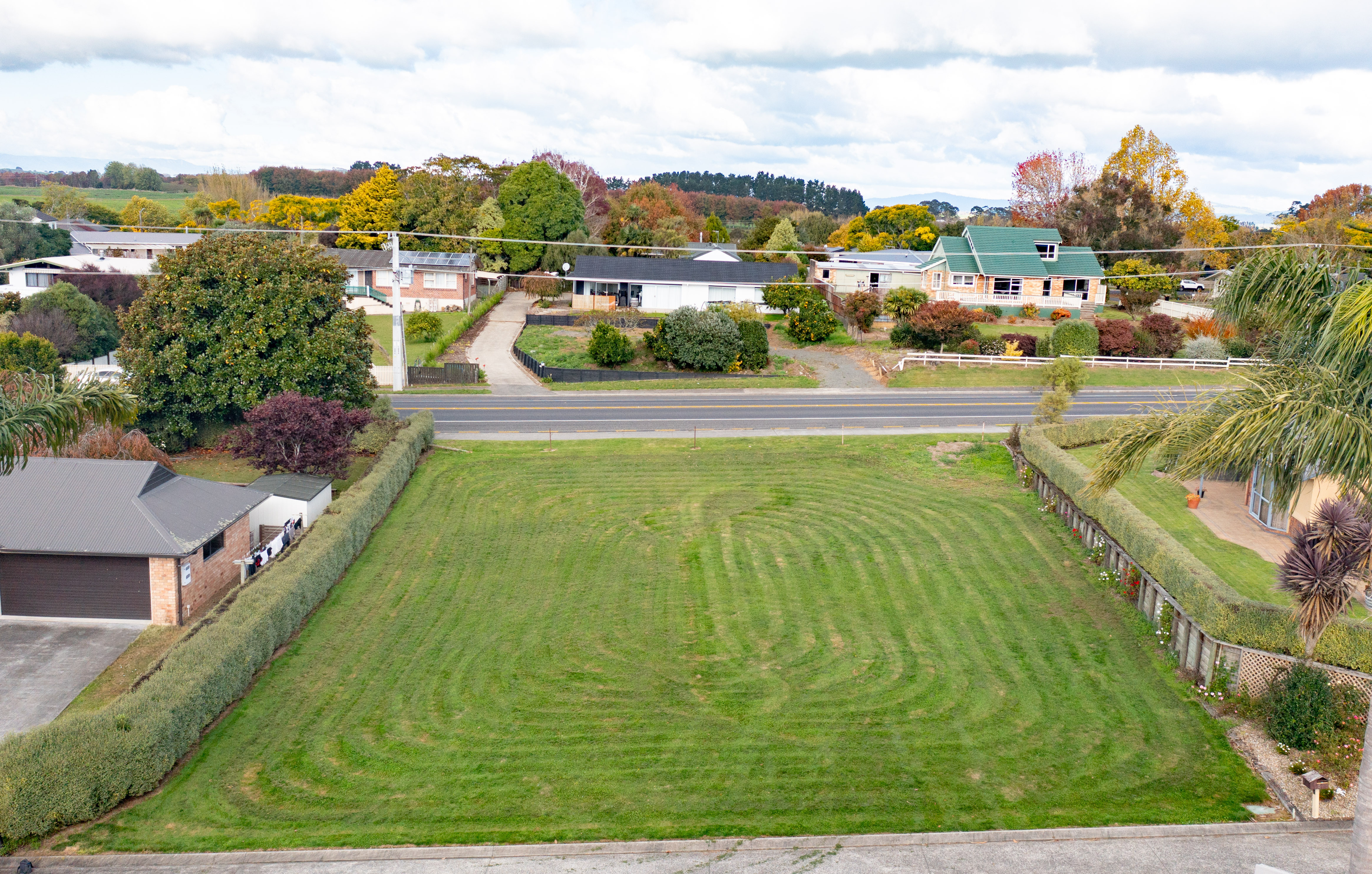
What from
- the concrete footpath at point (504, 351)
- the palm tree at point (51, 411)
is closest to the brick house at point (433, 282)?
the concrete footpath at point (504, 351)

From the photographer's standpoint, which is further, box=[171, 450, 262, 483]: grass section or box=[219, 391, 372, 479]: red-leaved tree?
box=[171, 450, 262, 483]: grass section

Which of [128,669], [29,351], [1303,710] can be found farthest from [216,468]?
[1303,710]

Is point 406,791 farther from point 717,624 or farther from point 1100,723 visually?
point 1100,723

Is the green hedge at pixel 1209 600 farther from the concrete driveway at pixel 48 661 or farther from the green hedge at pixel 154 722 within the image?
the concrete driveway at pixel 48 661

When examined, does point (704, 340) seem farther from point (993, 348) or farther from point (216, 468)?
point (216, 468)

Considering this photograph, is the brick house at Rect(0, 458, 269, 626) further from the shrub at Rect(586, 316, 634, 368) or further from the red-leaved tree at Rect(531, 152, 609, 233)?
the red-leaved tree at Rect(531, 152, 609, 233)

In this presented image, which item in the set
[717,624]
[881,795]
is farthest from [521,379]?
[881,795]

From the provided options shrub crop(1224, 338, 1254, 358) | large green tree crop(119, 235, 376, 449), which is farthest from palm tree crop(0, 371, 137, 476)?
shrub crop(1224, 338, 1254, 358)
